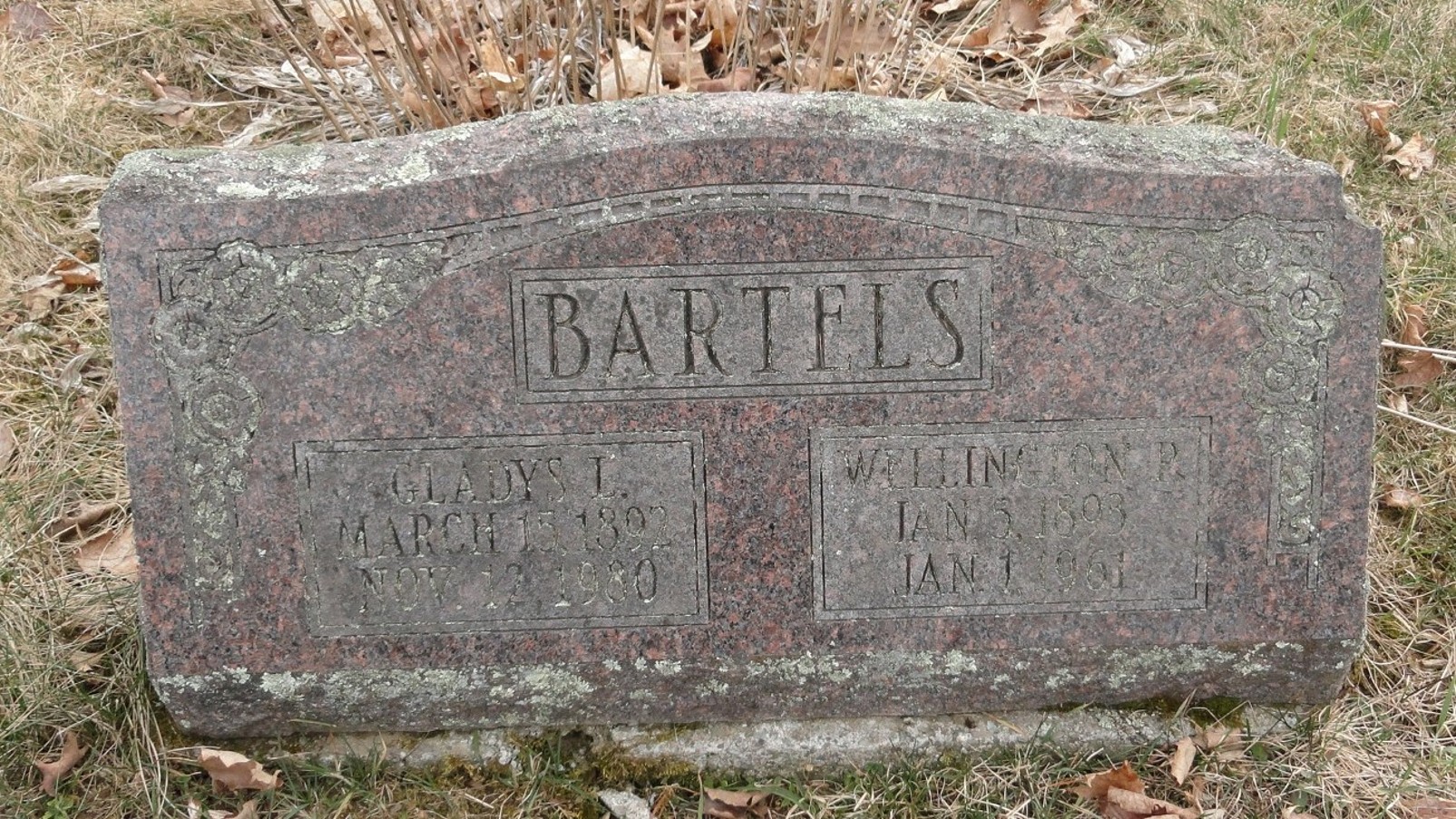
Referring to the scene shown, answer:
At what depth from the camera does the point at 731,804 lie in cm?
265

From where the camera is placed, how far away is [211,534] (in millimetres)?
2523

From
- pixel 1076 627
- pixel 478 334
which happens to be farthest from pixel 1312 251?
pixel 478 334

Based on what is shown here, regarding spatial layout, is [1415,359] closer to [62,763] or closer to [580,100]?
[580,100]

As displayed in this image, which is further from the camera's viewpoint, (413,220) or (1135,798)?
(1135,798)

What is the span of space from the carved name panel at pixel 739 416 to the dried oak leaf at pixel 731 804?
0.57 ft

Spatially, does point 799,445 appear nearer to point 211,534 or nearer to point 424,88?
point 211,534

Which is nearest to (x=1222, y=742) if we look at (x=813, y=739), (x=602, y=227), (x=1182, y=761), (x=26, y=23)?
(x=1182, y=761)

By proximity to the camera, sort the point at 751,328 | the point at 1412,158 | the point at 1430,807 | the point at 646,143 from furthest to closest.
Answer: the point at 1412,158 → the point at 1430,807 → the point at 751,328 → the point at 646,143

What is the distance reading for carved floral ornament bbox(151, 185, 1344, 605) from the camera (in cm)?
241

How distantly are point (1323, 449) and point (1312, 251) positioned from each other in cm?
42

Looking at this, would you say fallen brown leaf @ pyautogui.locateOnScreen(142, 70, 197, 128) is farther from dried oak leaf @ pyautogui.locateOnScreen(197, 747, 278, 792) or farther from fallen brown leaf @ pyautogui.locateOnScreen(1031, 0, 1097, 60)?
fallen brown leaf @ pyautogui.locateOnScreen(1031, 0, 1097, 60)

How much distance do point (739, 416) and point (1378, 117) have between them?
2788 millimetres

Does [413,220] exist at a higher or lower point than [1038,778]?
higher

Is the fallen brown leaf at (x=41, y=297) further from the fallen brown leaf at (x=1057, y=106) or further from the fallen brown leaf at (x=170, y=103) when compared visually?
the fallen brown leaf at (x=1057, y=106)
